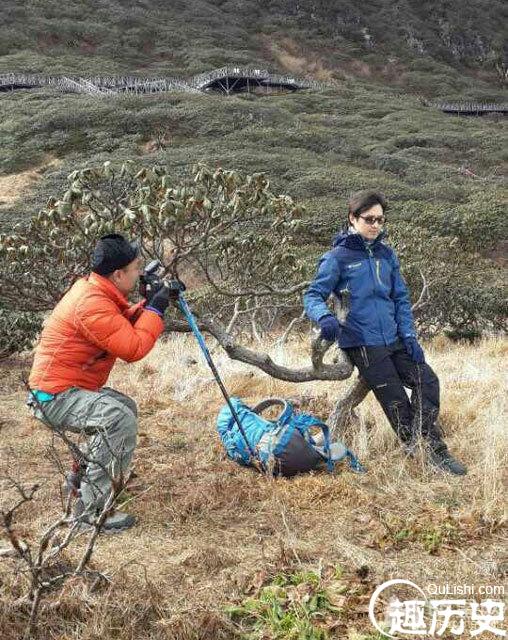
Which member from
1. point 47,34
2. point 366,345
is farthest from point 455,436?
point 47,34

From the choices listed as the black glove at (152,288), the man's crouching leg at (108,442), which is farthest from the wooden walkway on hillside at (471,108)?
the man's crouching leg at (108,442)

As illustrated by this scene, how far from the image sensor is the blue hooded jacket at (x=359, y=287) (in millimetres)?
4164

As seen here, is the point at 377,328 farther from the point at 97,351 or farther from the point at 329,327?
the point at 97,351

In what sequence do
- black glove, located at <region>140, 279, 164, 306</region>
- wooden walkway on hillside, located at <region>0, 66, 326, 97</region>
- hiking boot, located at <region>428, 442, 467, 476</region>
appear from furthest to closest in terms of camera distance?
wooden walkway on hillside, located at <region>0, 66, 326, 97</region>, hiking boot, located at <region>428, 442, 467, 476</region>, black glove, located at <region>140, 279, 164, 306</region>

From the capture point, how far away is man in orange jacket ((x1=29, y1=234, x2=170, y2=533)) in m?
3.46

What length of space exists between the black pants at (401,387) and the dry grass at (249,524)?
248mm

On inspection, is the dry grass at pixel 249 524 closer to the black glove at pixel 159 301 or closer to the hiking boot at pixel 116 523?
the hiking boot at pixel 116 523

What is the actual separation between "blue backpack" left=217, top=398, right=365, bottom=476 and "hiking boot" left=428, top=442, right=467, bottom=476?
0.47 m

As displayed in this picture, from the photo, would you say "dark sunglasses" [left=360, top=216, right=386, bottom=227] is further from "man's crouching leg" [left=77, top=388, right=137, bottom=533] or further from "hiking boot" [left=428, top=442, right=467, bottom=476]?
"man's crouching leg" [left=77, top=388, right=137, bottom=533]

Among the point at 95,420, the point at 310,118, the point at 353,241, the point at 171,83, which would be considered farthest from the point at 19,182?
the point at 95,420

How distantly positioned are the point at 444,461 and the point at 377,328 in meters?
0.96

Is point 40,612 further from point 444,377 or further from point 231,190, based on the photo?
point 444,377

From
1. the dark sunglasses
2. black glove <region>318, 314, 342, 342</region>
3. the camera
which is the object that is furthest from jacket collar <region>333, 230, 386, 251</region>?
the camera

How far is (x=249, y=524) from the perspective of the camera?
11.8 ft
